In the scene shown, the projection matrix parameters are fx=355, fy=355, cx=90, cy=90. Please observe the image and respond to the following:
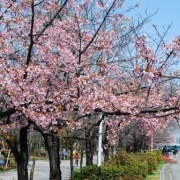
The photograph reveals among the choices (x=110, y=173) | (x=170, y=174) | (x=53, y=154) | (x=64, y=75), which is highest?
(x=64, y=75)

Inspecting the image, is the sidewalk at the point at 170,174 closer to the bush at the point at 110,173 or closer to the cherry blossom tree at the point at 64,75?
the bush at the point at 110,173

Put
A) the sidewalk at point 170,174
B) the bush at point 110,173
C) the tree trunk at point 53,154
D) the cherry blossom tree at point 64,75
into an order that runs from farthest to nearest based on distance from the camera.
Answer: the sidewalk at point 170,174 → the tree trunk at point 53,154 → the bush at point 110,173 → the cherry blossom tree at point 64,75

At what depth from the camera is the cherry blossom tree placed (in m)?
6.93

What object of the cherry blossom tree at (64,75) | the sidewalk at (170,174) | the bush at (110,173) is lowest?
the sidewalk at (170,174)

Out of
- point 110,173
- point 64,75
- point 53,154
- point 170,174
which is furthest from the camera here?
point 170,174

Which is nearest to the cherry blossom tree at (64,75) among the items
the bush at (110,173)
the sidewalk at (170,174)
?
the bush at (110,173)

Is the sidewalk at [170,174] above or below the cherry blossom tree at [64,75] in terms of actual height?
below

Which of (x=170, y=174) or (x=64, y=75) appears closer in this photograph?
(x=64, y=75)

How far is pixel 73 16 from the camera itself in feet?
28.6

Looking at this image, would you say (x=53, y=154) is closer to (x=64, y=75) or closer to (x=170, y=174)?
(x=64, y=75)

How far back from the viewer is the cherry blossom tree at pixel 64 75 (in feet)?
22.7

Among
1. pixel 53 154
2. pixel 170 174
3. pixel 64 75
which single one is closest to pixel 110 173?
pixel 53 154

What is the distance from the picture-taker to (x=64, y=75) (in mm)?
9398

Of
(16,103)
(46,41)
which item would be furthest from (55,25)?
(16,103)
